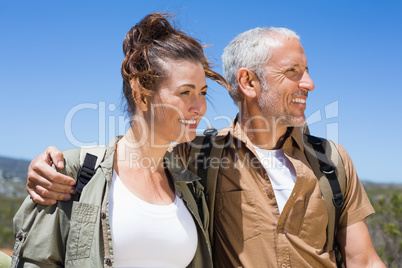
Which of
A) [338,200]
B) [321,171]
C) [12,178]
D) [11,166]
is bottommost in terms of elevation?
[12,178]

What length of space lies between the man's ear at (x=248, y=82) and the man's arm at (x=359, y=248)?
1313 millimetres

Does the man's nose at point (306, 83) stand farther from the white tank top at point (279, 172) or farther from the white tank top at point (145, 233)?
the white tank top at point (145, 233)

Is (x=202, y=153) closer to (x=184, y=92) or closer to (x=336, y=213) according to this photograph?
(x=184, y=92)

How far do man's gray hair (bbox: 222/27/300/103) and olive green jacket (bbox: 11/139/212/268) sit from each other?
162cm

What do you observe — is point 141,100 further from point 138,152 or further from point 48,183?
point 48,183

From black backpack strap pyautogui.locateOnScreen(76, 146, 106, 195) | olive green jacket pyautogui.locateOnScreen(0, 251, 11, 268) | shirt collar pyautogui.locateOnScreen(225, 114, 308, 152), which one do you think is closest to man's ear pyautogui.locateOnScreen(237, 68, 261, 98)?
shirt collar pyautogui.locateOnScreen(225, 114, 308, 152)

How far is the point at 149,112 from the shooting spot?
9.02 ft

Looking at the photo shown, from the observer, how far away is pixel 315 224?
2.94m

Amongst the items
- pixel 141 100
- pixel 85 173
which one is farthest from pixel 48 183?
pixel 141 100

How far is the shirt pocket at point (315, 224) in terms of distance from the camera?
9.58 feet

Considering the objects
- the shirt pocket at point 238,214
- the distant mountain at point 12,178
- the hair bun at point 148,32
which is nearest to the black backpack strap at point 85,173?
the hair bun at point 148,32

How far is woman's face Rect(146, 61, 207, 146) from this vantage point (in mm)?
2693

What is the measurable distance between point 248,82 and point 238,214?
1.18 meters

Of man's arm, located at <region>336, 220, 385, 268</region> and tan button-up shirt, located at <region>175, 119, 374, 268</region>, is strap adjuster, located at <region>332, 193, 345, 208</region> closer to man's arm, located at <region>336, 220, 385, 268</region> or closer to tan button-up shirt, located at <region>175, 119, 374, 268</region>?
tan button-up shirt, located at <region>175, 119, 374, 268</region>
